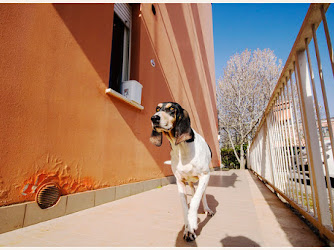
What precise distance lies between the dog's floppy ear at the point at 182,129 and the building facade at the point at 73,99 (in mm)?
1295

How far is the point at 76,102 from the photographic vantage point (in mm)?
2338

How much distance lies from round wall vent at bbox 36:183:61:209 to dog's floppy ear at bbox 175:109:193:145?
4.60 ft

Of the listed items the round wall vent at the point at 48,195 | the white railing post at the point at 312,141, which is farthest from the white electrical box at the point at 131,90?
the white railing post at the point at 312,141

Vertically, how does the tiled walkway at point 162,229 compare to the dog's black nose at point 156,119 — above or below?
below

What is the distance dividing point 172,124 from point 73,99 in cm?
130

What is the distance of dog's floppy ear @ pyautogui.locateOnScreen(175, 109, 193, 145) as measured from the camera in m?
1.82

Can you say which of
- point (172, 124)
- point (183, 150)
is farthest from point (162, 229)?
point (172, 124)

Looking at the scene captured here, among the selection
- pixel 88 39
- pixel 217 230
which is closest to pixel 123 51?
pixel 88 39

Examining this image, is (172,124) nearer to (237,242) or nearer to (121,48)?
(237,242)

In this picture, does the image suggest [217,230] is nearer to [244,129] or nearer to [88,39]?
[88,39]

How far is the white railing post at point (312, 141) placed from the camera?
1387mm

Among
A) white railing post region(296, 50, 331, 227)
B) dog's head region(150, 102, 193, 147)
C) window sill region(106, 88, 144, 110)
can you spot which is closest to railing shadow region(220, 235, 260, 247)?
white railing post region(296, 50, 331, 227)

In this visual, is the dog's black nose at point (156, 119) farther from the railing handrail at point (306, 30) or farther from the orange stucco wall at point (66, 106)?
the railing handrail at point (306, 30)

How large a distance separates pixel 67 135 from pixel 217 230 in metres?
1.90
